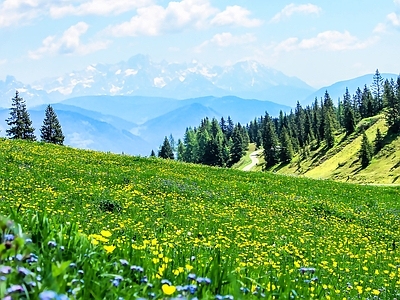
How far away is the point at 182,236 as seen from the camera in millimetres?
11562

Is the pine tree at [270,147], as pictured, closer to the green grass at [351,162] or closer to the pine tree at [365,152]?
the green grass at [351,162]

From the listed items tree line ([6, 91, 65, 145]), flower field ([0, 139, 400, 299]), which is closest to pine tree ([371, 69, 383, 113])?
tree line ([6, 91, 65, 145])

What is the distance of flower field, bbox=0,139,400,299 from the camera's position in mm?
3477

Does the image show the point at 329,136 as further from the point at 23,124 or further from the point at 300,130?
the point at 23,124

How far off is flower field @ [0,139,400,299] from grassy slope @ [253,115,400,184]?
3381 inches

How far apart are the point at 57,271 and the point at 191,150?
167537 mm

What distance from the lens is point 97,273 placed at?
3846 millimetres

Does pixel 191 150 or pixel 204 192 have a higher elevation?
pixel 191 150

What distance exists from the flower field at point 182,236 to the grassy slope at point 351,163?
85.9 meters

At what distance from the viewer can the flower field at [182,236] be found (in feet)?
11.4

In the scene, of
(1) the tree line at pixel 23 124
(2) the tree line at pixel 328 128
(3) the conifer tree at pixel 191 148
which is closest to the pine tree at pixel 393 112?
(2) the tree line at pixel 328 128

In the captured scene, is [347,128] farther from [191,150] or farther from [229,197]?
[229,197]

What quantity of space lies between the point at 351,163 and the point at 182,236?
410ft

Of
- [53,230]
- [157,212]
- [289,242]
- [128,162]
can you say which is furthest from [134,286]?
[128,162]
